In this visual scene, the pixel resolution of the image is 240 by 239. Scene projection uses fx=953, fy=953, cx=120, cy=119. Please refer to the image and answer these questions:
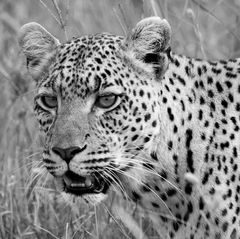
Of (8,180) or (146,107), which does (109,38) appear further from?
(8,180)

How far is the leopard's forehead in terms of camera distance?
8.10 metres

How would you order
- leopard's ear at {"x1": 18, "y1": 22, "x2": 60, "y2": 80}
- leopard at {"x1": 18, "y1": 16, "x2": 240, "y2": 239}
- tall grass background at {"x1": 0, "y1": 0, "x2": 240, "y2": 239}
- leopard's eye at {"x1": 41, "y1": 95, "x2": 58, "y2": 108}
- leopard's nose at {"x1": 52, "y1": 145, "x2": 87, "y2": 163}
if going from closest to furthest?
leopard's nose at {"x1": 52, "y1": 145, "x2": 87, "y2": 163}
leopard at {"x1": 18, "y1": 16, "x2": 240, "y2": 239}
leopard's eye at {"x1": 41, "y1": 95, "x2": 58, "y2": 108}
leopard's ear at {"x1": 18, "y1": 22, "x2": 60, "y2": 80}
tall grass background at {"x1": 0, "y1": 0, "x2": 240, "y2": 239}

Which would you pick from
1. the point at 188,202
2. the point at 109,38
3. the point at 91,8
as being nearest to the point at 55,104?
the point at 109,38

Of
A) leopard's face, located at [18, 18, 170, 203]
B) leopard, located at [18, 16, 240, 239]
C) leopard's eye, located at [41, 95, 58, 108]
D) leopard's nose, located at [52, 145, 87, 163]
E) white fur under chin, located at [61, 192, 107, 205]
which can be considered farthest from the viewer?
leopard's eye, located at [41, 95, 58, 108]

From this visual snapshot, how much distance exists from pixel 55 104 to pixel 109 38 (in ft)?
2.50

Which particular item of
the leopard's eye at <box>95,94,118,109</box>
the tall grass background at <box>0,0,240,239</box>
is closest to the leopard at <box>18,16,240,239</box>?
the leopard's eye at <box>95,94,118,109</box>

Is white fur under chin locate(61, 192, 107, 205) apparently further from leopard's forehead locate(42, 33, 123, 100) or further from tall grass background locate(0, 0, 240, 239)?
leopard's forehead locate(42, 33, 123, 100)

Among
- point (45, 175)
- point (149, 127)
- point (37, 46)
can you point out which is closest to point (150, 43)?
point (149, 127)

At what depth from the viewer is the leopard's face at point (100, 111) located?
7.96 m

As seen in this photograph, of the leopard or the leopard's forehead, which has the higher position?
the leopard's forehead

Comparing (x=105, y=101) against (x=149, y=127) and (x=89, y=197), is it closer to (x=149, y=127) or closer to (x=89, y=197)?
(x=149, y=127)

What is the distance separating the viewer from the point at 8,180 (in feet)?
33.3

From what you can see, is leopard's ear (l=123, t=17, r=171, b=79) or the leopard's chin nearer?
the leopard's chin

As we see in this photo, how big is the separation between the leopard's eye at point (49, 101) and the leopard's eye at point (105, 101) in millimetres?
431
